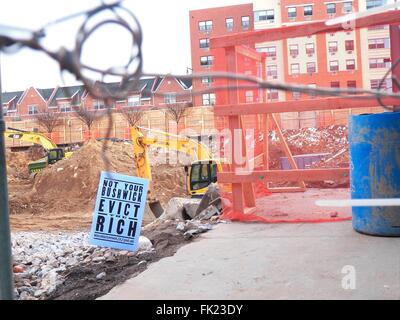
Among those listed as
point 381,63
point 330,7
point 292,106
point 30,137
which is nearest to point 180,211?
point 292,106

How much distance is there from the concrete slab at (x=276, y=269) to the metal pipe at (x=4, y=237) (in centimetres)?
102

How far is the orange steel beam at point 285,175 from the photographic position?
553cm

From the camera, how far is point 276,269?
393 cm

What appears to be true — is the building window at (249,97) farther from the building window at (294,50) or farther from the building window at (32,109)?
the building window at (32,109)

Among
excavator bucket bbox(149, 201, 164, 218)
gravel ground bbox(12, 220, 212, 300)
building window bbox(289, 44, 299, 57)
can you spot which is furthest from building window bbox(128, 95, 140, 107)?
building window bbox(289, 44, 299, 57)

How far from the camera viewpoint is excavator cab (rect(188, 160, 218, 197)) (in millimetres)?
15930

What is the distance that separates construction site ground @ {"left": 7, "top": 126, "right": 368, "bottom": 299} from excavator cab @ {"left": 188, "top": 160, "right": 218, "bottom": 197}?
5.94ft

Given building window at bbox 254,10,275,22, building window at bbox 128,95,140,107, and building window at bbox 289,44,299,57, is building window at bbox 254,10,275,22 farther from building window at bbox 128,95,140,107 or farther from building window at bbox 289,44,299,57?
building window at bbox 128,95,140,107

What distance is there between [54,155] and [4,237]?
88.6 feet

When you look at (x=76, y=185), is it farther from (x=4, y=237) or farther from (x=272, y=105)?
(x=4, y=237)

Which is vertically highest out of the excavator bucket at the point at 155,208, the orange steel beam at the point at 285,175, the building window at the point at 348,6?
the building window at the point at 348,6

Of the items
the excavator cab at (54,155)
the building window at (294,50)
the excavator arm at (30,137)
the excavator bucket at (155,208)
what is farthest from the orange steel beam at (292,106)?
the excavator cab at (54,155)
